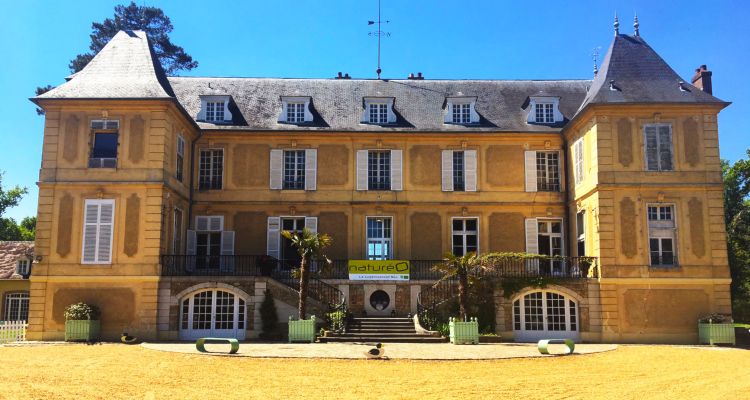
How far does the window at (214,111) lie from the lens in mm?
23141

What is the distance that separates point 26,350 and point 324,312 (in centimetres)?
765

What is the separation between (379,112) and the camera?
23.4 meters

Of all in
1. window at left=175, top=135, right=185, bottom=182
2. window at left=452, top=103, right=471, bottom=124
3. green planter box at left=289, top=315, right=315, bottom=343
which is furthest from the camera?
window at left=452, top=103, right=471, bottom=124

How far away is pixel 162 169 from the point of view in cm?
1900

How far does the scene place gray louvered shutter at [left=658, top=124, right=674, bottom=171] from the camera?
19.4 m

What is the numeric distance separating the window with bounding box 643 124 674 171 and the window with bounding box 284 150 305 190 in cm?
1087

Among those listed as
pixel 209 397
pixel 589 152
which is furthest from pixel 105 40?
pixel 209 397

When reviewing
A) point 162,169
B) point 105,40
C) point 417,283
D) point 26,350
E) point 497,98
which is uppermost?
point 105,40

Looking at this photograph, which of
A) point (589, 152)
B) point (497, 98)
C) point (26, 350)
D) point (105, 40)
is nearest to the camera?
point (26, 350)

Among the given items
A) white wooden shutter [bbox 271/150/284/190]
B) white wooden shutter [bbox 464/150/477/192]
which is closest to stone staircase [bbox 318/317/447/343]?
white wooden shutter [bbox 464/150/477/192]

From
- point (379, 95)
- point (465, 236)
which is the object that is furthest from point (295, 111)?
point (465, 236)

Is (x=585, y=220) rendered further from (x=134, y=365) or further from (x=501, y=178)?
(x=134, y=365)

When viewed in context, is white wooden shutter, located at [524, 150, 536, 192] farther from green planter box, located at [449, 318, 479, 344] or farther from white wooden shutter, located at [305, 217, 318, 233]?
white wooden shutter, located at [305, 217, 318, 233]

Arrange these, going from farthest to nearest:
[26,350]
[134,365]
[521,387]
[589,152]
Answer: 1. [589,152]
2. [26,350]
3. [134,365]
4. [521,387]
